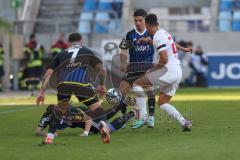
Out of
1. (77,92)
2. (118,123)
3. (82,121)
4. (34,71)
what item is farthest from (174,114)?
(34,71)

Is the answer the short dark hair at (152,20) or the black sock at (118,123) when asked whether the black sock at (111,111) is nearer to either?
the black sock at (118,123)

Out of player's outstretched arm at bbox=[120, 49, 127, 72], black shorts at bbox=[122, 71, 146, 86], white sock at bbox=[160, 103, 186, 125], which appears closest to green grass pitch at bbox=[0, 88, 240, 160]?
white sock at bbox=[160, 103, 186, 125]

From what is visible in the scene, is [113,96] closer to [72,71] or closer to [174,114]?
[174,114]

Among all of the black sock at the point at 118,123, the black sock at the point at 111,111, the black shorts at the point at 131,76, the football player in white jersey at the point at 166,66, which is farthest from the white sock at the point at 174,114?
the black sock at the point at 111,111

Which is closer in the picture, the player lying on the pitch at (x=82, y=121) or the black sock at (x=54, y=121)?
the black sock at (x=54, y=121)

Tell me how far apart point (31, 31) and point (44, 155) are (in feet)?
91.2

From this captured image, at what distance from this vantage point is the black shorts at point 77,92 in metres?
14.5

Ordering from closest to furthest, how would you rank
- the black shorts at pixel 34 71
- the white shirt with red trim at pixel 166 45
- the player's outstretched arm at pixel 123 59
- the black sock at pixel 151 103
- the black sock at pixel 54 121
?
the black sock at pixel 54 121
the white shirt with red trim at pixel 166 45
the black sock at pixel 151 103
the player's outstretched arm at pixel 123 59
the black shorts at pixel 34 71

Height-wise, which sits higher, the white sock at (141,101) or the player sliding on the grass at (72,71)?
the player sliding on the grass at (72,71)

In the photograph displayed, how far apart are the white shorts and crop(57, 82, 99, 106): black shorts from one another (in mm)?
1358

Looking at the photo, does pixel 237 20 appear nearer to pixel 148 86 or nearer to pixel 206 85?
pixel 206 85

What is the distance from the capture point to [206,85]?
35.8 meters

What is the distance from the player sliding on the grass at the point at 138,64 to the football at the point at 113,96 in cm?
32

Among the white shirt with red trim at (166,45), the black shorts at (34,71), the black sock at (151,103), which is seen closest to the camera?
the white shirt with red trim at (166,45)
